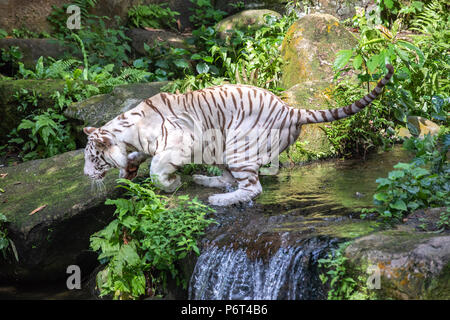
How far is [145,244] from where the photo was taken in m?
4.14

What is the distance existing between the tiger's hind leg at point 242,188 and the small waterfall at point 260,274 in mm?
815

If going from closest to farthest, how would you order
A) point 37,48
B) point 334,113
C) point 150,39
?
point 334,113, point 37,48, point 150,39

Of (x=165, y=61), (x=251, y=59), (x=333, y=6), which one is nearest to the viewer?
(x=251, y=59)

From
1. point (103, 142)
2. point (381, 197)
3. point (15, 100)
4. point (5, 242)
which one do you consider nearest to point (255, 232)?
point (381, 197)

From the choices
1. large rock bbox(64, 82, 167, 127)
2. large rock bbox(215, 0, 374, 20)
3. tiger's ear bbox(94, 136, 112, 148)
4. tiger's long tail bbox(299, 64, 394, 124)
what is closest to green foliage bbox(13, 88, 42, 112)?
large rock bbox(64, 82, 167, 127)

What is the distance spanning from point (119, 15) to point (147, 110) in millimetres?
7757

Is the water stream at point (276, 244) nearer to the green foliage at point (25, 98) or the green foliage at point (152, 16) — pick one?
the green foliage at point (25, 98)

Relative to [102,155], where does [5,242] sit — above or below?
below

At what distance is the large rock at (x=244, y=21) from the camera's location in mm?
10836

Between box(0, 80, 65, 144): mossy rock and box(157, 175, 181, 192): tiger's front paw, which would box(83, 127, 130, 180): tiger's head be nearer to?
box(157, 175, 181, 192): tiger's front paw

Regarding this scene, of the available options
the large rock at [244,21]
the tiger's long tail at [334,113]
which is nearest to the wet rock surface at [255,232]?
the tiger's long tail at [334,113]

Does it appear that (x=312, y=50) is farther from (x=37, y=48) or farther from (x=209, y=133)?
(x=37, y=48)

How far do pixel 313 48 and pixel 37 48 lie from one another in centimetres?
578

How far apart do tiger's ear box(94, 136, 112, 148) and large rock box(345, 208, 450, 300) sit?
274 centimetres
